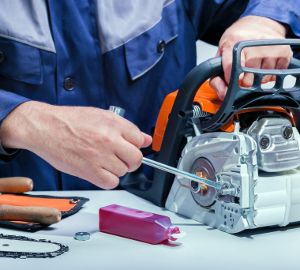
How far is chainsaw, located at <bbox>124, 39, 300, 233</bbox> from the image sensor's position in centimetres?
106

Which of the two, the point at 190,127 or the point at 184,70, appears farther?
the point at 184,70

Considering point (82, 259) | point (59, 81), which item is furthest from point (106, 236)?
point (59, 81)

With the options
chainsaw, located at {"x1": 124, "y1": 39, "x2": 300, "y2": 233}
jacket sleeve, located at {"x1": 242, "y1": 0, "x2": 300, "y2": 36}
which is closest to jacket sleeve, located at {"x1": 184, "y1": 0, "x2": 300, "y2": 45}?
jacket sleeve, located at {"x1": 242, "y1": 0, "x2": 300, "y2": 36}

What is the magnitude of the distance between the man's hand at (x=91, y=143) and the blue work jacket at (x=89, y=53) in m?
0.30

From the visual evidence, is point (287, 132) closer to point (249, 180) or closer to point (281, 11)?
point (249, 180)

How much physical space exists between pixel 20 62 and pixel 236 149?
529 millimetres

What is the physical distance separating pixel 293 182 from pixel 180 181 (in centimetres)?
21

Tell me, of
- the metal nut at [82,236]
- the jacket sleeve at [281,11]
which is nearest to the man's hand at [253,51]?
the jacket sleeve at [281,11]

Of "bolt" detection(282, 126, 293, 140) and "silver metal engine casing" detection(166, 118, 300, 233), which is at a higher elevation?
"bolt" detection(282, 126, 293, 140)

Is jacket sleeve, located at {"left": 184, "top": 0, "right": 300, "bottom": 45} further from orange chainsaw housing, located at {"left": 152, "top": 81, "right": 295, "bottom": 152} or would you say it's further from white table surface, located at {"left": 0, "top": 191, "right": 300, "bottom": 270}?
white table surface, located at {"left": 0, "top": 191, "right": 300, "bottom": 270}

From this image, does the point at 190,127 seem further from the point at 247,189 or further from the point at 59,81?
the point at 59,81

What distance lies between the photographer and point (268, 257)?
98 cm

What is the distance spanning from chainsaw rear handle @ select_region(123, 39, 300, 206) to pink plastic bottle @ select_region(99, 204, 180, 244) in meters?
0.16

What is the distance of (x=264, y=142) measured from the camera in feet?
3.59
